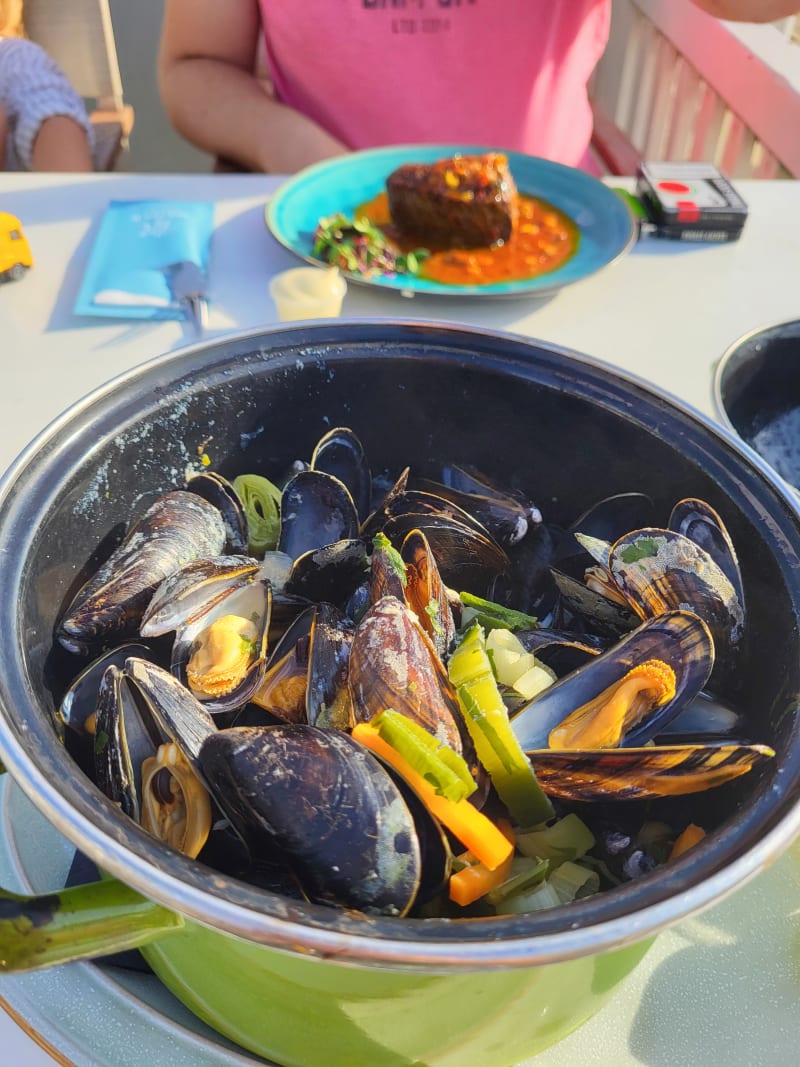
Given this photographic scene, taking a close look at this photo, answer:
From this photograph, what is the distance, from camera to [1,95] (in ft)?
8.06

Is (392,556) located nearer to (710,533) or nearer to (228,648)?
(228,648)

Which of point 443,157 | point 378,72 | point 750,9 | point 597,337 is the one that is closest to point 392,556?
point 597,337

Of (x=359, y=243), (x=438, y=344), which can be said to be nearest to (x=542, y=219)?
(x=359, y=243)

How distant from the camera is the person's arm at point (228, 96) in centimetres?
213

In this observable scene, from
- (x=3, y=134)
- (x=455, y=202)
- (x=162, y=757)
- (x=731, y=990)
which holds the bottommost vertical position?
(x=731, y=990)

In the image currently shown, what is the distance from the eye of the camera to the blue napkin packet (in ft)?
4.80

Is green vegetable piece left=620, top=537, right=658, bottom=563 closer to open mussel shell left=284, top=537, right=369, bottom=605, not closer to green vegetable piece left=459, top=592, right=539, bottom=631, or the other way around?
green vegetable piece left=459, top=592, right=539, bottom=631

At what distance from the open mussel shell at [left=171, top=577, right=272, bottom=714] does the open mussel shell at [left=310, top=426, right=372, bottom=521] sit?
0.16 meters

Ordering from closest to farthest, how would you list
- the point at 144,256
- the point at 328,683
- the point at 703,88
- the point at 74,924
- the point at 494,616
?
the point at 74,924 < the point at 328,683 < the point at 494,616 < the point at 144,256 < the point at 703,88

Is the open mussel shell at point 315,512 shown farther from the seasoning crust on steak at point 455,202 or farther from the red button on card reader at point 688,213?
the red button on card reader at point 688,213

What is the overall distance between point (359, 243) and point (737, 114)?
6.19 feet

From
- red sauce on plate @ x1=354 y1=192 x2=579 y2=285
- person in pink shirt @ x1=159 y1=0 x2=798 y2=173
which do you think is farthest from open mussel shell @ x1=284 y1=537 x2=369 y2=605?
person in pink shirt @ x1=159 y1=0 x2=798 y2=173

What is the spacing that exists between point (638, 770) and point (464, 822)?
0.13 metres

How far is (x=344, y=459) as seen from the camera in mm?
872
